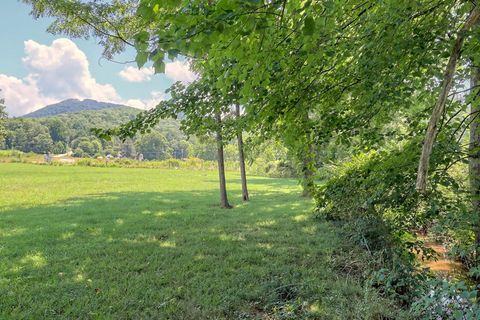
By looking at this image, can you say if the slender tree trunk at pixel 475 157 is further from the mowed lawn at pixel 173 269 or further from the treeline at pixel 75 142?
the treeline at pixel 75 142

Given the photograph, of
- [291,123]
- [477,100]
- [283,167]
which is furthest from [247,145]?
[283,167]

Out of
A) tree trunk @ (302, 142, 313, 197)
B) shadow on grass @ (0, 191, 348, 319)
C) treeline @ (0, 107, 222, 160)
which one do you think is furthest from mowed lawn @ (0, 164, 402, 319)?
treeline @ (0, 107, 222, 160)

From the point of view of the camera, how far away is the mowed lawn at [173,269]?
3090 mm

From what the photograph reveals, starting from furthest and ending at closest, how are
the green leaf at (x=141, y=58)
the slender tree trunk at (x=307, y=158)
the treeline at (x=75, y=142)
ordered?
the treeline at (x=75, y=142)
the slender tree trunk at (x=307, y=158)
the green leaf at (x=141, y=58)

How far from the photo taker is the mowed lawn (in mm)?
3090

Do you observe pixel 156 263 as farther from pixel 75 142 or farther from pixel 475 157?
pixel 75 142

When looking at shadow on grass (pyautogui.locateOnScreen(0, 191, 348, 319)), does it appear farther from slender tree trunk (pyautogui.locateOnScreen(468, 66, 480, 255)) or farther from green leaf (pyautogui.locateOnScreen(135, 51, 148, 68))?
green leaf (pyautogui.locateOnScreen(135, 51, 148, 68))

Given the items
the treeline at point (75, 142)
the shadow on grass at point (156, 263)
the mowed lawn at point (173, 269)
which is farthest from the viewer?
the treeline at point (75, 142)

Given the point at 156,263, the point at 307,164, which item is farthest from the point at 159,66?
the point at 156,263

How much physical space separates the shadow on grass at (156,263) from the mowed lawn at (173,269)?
0.04 feet

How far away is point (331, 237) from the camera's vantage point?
19.4 ft

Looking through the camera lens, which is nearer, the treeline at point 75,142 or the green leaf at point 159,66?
the green leaf at point 159,66

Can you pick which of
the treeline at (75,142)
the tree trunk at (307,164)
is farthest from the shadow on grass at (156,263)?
the treeline at (75,142)

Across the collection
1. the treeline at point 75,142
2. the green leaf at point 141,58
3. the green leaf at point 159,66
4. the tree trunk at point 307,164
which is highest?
the treeline at point 75,142
